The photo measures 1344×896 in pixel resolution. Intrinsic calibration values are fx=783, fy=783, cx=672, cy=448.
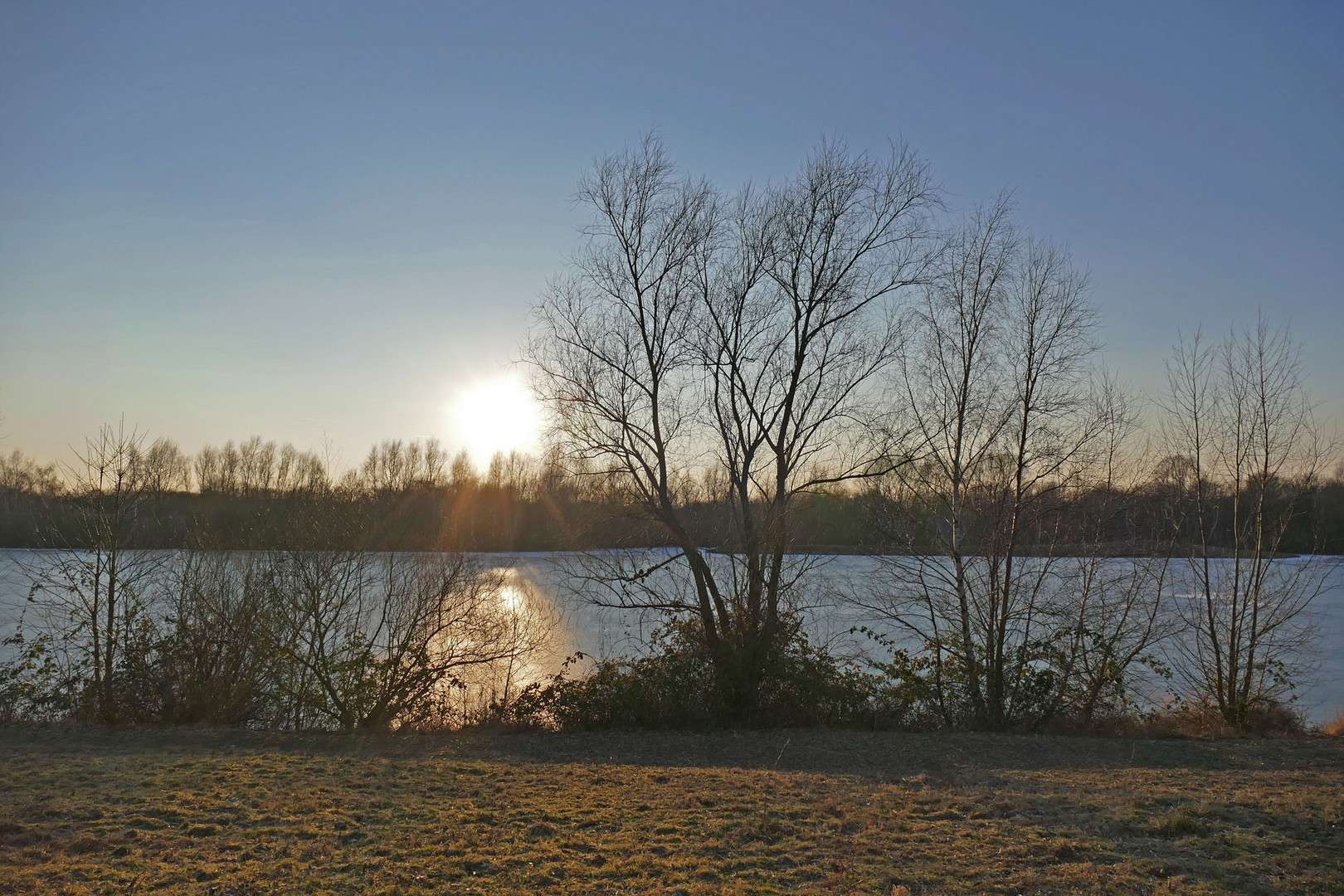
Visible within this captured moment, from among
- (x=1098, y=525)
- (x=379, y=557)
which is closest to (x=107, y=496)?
(x=379, y=557)

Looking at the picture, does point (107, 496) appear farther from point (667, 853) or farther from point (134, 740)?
point (667, 853)

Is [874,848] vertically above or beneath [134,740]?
above

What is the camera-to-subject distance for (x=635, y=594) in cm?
1359

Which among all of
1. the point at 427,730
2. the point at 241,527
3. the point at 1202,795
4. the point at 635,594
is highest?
the point at 241,527

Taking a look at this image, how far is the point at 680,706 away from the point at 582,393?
17.3 ft

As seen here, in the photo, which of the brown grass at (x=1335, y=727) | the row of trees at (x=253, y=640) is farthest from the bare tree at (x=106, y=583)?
the brown grass at (x=1335, y=727)

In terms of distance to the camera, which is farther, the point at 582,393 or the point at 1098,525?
the point at 1098,525

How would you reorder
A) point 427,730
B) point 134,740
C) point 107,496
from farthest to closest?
point 107,496 → point 427,730 → point 134,740

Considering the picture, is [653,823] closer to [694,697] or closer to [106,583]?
[694,697]

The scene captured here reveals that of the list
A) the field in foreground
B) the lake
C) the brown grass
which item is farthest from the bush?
the brown grass

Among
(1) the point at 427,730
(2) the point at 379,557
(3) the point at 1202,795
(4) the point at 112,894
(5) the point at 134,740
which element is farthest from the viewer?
(2) the point at 379,557

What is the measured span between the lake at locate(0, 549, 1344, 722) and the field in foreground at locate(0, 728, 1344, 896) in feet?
14.6

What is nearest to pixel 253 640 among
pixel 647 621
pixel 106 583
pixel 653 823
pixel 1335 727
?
pixel 106 583

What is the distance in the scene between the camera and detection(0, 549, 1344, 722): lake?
14062 mm
